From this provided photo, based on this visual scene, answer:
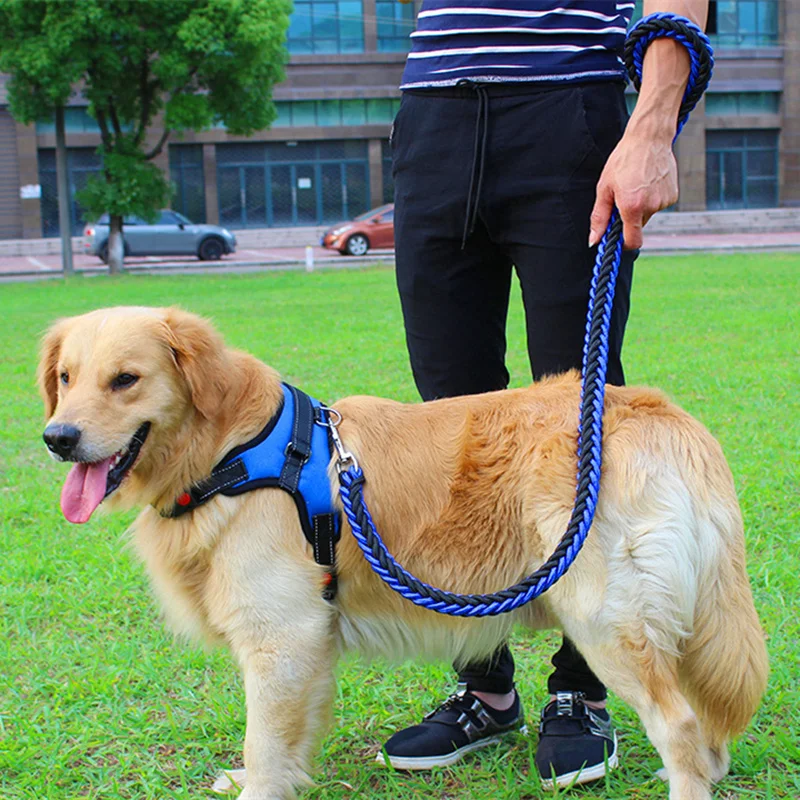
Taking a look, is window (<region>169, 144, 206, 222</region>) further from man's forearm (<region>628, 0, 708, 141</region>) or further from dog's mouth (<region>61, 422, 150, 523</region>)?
man's forearm (<region>628, 0, 708, 141</region>)

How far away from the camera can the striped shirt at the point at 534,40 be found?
2.79 m

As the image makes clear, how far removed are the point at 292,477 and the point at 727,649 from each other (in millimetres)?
1260

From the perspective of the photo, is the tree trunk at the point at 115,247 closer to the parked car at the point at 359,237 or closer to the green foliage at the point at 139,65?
the green foliage at the point at 139,65

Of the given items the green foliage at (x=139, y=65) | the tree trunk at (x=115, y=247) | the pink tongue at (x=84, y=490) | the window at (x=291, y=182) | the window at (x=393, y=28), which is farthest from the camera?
the window at (x=393, y=28)

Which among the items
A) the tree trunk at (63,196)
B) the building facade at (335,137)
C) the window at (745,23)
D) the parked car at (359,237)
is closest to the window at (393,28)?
the building facade at (335,137)

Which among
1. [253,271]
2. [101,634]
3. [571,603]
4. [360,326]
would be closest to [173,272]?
[253,271]

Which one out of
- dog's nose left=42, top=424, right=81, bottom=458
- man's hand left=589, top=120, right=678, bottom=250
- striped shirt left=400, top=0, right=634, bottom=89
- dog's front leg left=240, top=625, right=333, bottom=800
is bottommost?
dog's front leg left=240, top=625, right=333, bottom=800

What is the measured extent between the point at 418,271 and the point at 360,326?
9.62 m

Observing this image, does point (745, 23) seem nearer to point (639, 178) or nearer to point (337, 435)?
point (639, 178)

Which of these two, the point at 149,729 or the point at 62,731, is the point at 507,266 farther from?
the point at 62,731

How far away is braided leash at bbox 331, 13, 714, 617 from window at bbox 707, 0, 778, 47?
4513 cm

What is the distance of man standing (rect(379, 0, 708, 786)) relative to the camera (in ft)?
9.20

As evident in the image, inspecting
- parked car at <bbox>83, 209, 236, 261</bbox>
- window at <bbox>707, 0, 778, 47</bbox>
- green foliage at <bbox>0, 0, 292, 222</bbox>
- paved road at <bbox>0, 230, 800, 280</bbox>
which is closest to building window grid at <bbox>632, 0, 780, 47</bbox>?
window at <bbox>707, 0, 778, 47</bbox>

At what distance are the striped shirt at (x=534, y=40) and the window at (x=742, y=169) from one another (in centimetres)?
4327
